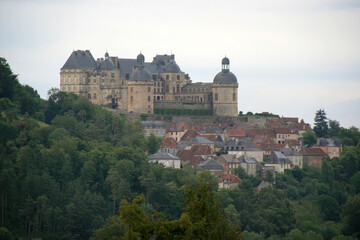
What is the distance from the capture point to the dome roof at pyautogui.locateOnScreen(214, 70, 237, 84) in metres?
108

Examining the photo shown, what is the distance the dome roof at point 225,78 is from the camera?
355 ft

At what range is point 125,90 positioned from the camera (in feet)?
346

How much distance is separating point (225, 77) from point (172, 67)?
7.28 m

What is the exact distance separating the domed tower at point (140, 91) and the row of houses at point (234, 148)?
276cm

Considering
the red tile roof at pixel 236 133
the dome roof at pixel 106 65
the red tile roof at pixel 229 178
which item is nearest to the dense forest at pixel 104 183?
the red tile roof at pixel 229 178

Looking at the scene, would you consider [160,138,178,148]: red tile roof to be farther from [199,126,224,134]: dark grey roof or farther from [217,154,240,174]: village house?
[217,154,240,174]: village house

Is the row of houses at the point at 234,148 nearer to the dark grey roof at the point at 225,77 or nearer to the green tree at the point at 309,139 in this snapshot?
the green tree at the point at 309,139

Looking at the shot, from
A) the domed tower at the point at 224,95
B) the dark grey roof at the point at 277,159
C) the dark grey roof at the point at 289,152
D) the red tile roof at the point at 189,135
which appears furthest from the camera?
the domed tower at the point at 224,95

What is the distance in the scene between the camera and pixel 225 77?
109 metres

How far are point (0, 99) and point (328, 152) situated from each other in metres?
39.9

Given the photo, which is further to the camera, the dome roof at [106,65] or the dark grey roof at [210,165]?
the dome roof at [106,65]

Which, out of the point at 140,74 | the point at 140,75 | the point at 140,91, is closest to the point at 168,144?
the point at 140,91

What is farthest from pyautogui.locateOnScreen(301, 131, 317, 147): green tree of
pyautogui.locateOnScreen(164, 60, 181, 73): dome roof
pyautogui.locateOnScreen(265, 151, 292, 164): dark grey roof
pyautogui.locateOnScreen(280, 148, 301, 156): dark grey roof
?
pyautogui.locateOnScreen(164, 60, 181, 73): dome roof

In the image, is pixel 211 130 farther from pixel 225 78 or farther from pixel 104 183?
pixel 104 183
